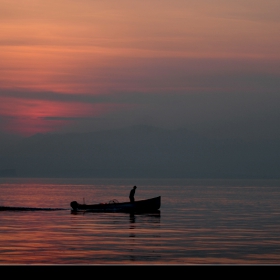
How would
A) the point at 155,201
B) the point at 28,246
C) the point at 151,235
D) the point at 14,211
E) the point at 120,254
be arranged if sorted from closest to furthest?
the point at 120,254, the point at 28,246, the point at 151,235, the point at 155,201, the point at 14,211

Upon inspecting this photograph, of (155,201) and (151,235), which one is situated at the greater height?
(155,201)

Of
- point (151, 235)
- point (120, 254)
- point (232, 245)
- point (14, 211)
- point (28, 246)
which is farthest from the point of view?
point (14, 211)

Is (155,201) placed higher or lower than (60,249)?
higher

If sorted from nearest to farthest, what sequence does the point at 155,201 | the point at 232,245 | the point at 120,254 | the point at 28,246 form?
the point at 120,254 → the point at 28,246 → the point at 232,245 → the point at 155,201
